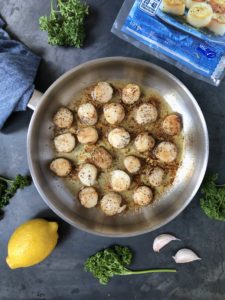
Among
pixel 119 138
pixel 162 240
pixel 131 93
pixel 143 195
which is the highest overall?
pixel 131 93

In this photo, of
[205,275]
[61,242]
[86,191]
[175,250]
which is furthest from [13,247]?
[205,275]

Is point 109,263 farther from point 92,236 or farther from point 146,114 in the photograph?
point 146,114

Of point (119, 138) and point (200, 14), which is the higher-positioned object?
point (200, 14)

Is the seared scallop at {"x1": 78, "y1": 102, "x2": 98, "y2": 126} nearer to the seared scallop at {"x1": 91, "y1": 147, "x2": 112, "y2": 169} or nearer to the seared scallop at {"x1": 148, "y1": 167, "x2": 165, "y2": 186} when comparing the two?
the seared scallop at {"x1": 91, "y1": 147, "x2": 112, "y2": 169}

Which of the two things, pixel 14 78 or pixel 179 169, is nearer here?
pixel 14 78

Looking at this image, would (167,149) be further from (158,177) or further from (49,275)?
(49,275)

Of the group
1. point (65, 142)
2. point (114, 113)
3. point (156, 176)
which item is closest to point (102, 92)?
point (114, 113)

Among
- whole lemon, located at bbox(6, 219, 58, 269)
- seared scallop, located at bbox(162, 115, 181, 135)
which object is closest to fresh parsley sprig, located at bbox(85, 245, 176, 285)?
whole lemon, located at bbox(6, 219, 58, 269)

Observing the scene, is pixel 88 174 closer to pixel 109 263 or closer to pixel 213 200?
pixel 109 263
